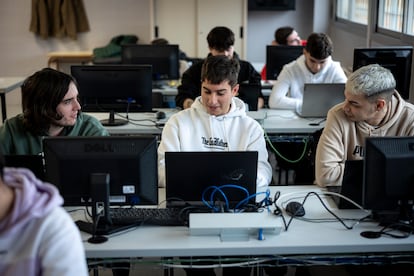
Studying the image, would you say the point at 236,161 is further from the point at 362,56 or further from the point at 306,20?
the point at 306,20

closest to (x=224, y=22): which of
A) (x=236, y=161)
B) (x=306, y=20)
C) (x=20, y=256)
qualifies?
(x=306, y=20)

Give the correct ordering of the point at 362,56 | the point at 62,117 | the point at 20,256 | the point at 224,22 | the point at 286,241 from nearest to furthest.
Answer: the point at 20,256
the point at 286,241
the point at 62,117
the point at 362,56
the point at 224,22

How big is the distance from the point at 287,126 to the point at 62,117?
1.72 m

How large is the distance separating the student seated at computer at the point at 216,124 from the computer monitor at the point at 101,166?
58 centimetres

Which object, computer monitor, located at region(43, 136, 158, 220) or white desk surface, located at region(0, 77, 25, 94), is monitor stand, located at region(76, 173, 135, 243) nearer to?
computer monitor, located at region(43, 136, 158, 220)

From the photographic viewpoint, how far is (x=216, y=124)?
114 inches

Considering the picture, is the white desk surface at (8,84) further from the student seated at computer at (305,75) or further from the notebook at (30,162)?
the notebook at (30,162)

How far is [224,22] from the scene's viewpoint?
7.73 meters

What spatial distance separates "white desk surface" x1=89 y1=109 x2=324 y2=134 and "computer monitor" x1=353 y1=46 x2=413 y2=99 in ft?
1.68

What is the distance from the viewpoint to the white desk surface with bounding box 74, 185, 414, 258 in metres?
2.05

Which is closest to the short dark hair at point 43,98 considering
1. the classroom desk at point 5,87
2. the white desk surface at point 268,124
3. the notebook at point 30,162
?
the notebook at point 30,162

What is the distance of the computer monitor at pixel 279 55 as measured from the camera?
5367 millimetres

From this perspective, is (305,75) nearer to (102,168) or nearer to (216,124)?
(216,124)

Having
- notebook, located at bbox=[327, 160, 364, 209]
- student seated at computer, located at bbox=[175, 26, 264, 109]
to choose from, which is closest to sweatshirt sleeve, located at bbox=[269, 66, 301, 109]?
student seated at computer, located at bbox=[175, 26, 264, 109]
